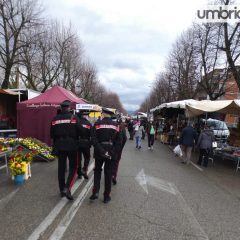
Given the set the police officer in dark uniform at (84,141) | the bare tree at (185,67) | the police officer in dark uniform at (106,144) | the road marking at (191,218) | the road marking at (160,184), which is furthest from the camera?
the bare tree at (185,67)

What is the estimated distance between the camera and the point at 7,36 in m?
25.0

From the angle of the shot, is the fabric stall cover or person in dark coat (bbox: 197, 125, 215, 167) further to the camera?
the fabric stall cover

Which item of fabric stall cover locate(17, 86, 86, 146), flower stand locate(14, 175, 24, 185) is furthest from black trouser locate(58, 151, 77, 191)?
fabric stall cover locate(17, 86, 86, 146)

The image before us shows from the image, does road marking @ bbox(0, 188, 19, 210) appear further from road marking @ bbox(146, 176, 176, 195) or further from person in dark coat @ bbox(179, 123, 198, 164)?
person in dark coat @ bbox(179, 123, 198, 164)

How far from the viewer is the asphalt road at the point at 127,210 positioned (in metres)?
4.91

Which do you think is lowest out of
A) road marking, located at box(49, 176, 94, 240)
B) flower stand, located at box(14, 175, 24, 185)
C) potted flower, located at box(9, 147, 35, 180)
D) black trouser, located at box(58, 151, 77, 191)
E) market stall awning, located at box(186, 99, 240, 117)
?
flower stand, located at box(14, 175, 24, 185)

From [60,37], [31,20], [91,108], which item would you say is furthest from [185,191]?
[60,37]

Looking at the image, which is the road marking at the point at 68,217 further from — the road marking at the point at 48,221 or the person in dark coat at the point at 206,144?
the person in dark coat at the point at 206,144

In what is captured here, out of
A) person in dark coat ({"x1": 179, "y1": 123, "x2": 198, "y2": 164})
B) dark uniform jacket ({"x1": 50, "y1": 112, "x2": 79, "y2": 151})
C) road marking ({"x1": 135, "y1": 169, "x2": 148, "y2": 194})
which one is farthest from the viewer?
person in dark coat ({"x1": 179, "y1": 123, "x2": 198, "y2": 164})

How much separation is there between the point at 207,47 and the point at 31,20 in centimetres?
1545

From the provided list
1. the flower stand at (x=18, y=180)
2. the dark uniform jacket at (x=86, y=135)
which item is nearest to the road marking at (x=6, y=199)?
the flower stand at (x=18, y=180)

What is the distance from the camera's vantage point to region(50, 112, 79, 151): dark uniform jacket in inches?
254

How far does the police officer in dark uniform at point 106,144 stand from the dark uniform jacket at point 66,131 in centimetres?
45

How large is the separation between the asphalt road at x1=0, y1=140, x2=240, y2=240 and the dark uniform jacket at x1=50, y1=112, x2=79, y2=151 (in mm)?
1121
